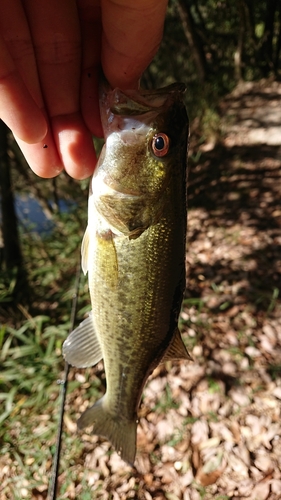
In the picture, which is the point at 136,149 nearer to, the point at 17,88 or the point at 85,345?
the point at 17,88

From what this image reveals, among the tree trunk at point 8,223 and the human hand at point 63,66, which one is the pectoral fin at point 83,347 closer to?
the human hand at point 63,66

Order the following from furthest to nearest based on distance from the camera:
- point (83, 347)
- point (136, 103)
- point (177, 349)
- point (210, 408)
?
point (210, 408), point (83, 347), point (177, 349), point (136, 103)

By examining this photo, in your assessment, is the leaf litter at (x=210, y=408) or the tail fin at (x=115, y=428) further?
the leaf litter at (x=210, y=408)

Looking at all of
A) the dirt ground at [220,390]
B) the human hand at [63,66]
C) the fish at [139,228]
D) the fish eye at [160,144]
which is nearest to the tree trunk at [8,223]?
the dirt ground at [220,390]

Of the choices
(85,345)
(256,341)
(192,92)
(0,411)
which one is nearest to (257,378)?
(256,341)

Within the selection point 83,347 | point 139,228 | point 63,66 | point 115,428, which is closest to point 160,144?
point 139,228

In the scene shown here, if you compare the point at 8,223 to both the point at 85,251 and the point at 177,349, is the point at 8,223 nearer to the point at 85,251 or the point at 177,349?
the point at 85,251

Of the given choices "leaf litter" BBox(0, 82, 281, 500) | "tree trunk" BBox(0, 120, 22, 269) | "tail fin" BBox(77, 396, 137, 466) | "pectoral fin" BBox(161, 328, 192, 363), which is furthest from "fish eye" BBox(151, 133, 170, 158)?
"tree trunk" BBox(0, 120, 22, 269)
